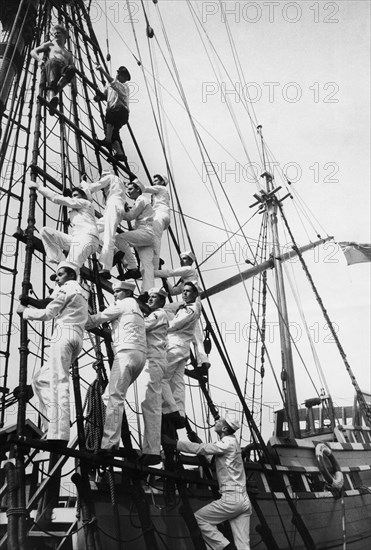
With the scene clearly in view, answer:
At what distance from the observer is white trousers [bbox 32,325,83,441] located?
13.3ft

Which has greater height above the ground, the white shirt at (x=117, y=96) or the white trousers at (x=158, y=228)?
the white shirt at (x=117, y=96)

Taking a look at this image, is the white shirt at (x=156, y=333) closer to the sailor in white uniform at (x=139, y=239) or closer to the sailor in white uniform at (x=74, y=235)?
the sailor in white uniform at (x=74, y=235)

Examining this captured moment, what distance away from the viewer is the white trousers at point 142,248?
687cm

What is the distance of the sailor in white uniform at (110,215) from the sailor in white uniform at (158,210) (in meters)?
0.78

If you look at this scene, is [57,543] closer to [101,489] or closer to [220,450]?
[101,489]

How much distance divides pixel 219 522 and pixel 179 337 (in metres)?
2.12

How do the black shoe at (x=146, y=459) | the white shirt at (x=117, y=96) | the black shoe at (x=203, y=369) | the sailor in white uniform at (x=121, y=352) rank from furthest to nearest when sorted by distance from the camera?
the white shirt at (x=117, y=96) < the black shoe at (x=203, y=369) < the black shoe at (x=146, y=459) < the sailor in white uniform at (x=121, y=352)

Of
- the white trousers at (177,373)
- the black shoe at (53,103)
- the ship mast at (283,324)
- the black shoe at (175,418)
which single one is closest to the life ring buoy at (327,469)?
the ship mast at (283,324)

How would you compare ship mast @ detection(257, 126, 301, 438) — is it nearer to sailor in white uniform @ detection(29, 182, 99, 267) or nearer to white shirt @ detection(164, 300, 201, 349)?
white shirt @ detection(164, 300, 201, 349)

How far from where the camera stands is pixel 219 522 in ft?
16.9

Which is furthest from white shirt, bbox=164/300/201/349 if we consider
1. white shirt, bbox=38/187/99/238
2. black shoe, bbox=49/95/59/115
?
black shoe, bbox=49/95/59/115

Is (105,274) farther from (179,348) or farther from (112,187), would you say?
(179,348)

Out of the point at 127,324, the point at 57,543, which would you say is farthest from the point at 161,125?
the point at 57,543

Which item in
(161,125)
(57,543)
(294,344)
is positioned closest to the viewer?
(57,543)
